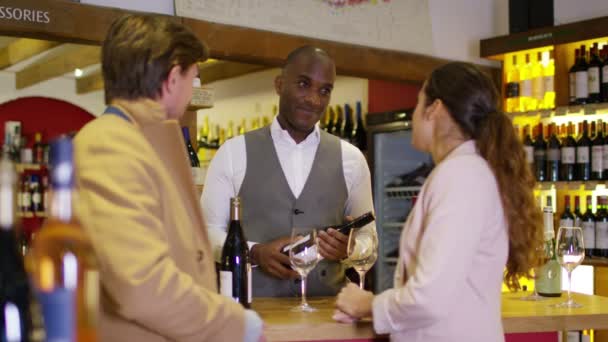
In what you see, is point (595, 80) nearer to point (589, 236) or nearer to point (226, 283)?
point (589, 236)

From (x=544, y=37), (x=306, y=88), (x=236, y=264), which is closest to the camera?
(x=236, y=264)

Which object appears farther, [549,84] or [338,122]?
[338,122]

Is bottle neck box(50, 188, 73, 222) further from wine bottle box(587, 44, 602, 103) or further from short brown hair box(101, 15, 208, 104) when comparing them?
wine bottle box(587, 44, 602, 103)

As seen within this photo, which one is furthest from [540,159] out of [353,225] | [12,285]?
[12,285]

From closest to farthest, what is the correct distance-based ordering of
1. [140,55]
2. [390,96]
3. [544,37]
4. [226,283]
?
[140,55] < [226,283] < [544,37] < [390,96]

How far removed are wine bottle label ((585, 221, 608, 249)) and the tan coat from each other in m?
3.45

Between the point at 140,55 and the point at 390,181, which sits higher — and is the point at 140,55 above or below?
above

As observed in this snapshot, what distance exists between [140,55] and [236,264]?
39.2 inches

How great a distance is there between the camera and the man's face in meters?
2.77

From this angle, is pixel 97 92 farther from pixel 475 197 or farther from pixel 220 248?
pixel 475 197

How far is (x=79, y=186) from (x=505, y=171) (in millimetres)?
1003

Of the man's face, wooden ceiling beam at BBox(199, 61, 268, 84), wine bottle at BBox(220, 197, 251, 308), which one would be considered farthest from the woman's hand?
wooden ceiling beam at BBox(199, 61, 268, 84)

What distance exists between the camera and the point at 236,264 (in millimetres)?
2229

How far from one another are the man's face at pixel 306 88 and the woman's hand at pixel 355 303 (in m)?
1.05
